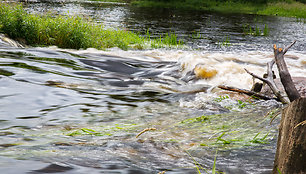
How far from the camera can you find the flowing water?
3.20 metres

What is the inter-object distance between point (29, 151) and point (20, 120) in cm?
169

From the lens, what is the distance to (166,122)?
508 centimetres

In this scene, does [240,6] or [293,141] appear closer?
[293,141]

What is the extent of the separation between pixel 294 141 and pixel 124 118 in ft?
11.0

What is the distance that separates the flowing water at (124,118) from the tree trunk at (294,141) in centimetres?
76

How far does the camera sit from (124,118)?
5359 millimetres

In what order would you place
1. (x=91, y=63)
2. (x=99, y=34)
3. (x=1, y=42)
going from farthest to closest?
1. (x=99, y=34)
2. (x=1, y=42)
3. (x=91, y=63)

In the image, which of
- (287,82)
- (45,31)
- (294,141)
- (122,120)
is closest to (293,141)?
(294,141)

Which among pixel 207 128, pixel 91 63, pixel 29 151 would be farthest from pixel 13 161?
pixel 91 63

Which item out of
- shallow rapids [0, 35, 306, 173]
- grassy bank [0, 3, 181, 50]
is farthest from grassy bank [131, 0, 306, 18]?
shallow rapids [0, 35, 306, 173]

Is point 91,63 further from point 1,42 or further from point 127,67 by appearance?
point 1,42

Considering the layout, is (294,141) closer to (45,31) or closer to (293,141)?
(293,141)

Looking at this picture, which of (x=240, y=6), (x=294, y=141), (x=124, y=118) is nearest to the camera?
(x=294, y=141)

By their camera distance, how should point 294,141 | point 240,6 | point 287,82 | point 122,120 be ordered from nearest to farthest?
point 294,141
point 287,82
point 122,120
point 240,6
